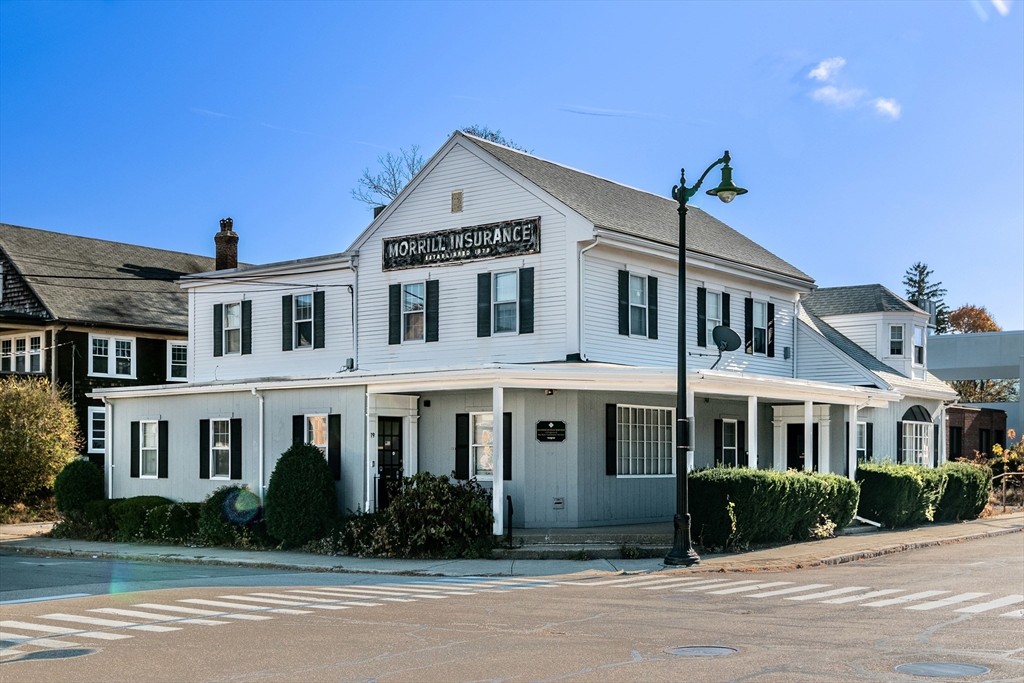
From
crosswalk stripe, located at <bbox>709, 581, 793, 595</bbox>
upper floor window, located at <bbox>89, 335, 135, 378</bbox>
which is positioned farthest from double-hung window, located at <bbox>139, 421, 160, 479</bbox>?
crosswalk stripe, located at <bbox>709, 581, 793, 595</bbox>

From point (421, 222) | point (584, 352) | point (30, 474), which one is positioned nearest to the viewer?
point (584, 352)

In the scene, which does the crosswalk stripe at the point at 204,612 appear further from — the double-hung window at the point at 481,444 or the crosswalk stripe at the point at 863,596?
the double-hung window at the point at 481,444

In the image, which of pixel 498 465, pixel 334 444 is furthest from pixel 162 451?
pixel 498 465

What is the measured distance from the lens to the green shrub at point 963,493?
3069 centimetres

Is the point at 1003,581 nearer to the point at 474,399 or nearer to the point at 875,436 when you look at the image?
the point at 474,399

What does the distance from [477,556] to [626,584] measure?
14.6 ft

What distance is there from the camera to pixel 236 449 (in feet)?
89.5

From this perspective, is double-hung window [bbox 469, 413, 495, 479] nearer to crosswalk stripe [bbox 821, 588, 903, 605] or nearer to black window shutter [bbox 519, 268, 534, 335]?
black window shutter [bbox 519, 268, 534, 335]

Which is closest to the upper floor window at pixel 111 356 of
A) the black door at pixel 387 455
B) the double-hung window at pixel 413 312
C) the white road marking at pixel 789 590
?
the double-hung window at pixel 413 312

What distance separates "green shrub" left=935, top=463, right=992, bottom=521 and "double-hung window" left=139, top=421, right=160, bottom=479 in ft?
68.9

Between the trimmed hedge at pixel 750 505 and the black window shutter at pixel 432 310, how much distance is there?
829cm

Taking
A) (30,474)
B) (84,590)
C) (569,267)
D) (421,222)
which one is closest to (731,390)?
(569,267)

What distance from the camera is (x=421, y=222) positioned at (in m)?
28.2

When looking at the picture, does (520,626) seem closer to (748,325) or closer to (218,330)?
(748,325)
